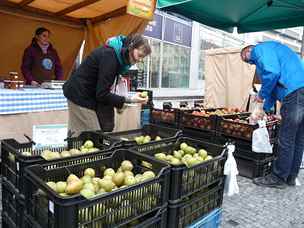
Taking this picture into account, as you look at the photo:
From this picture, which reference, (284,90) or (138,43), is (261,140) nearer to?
(284,90)

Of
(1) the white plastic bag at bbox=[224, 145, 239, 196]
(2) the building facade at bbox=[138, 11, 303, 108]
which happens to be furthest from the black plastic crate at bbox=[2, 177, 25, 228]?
(2) the building facade at bbox=[138, 11, 303, 108]

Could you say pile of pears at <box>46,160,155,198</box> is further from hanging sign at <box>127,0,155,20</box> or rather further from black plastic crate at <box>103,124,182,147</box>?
hanging sign at <box>127,0,155,20</box>

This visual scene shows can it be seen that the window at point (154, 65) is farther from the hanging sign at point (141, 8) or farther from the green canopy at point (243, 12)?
the hanging sign at point (141, 8)

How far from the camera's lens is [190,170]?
4.92ft

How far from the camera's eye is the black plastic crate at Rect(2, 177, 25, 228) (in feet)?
4.59

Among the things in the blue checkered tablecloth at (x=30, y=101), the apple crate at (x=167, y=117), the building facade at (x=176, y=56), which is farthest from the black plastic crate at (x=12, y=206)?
the building facade at (x=176, y=56)

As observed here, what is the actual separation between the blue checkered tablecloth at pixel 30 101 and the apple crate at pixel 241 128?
6.60 ft

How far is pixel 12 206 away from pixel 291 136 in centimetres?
267

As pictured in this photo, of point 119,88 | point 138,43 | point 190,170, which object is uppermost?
point 138,43

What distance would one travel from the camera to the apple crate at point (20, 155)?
1.38 metres

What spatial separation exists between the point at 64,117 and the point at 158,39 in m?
5.59

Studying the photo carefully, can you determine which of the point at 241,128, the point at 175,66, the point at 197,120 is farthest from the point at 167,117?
the point at 175,66

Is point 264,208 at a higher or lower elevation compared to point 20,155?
lower

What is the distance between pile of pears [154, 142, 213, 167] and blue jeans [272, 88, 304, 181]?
5.18 feet
